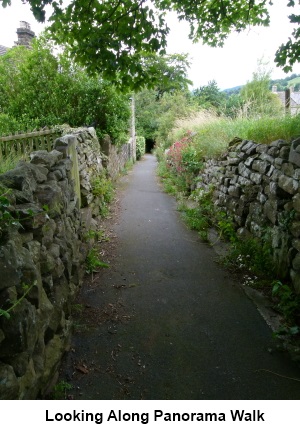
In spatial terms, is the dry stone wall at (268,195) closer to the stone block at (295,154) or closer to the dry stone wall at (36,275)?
the stone block at (295,154)

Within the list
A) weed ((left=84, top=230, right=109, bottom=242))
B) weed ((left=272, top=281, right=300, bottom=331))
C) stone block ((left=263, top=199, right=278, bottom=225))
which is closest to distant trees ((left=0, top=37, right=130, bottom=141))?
weed ((left=84, top=230, right=109, bottom=242))

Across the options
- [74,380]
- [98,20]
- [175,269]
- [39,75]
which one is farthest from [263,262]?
[39,75]

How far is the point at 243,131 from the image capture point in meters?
6.67

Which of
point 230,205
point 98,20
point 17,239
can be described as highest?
point 98,20

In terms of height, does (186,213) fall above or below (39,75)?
below

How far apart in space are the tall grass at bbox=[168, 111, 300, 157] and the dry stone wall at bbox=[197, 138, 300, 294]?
0.98 feet

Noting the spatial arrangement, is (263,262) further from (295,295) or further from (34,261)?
(34,261)

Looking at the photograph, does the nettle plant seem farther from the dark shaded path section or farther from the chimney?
the chimney

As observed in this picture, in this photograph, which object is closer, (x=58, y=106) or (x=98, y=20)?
(x=98, y=20)

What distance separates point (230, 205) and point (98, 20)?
4.10 m

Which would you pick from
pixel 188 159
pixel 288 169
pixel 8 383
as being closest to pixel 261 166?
pixel 288 169

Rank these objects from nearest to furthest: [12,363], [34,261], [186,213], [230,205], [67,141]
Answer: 1. [12,363]
2. [34,261]
3. [67,141]
4. [230,205]
5. [186,213]

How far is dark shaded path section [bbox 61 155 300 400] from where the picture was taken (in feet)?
8.45

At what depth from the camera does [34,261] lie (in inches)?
90.9
